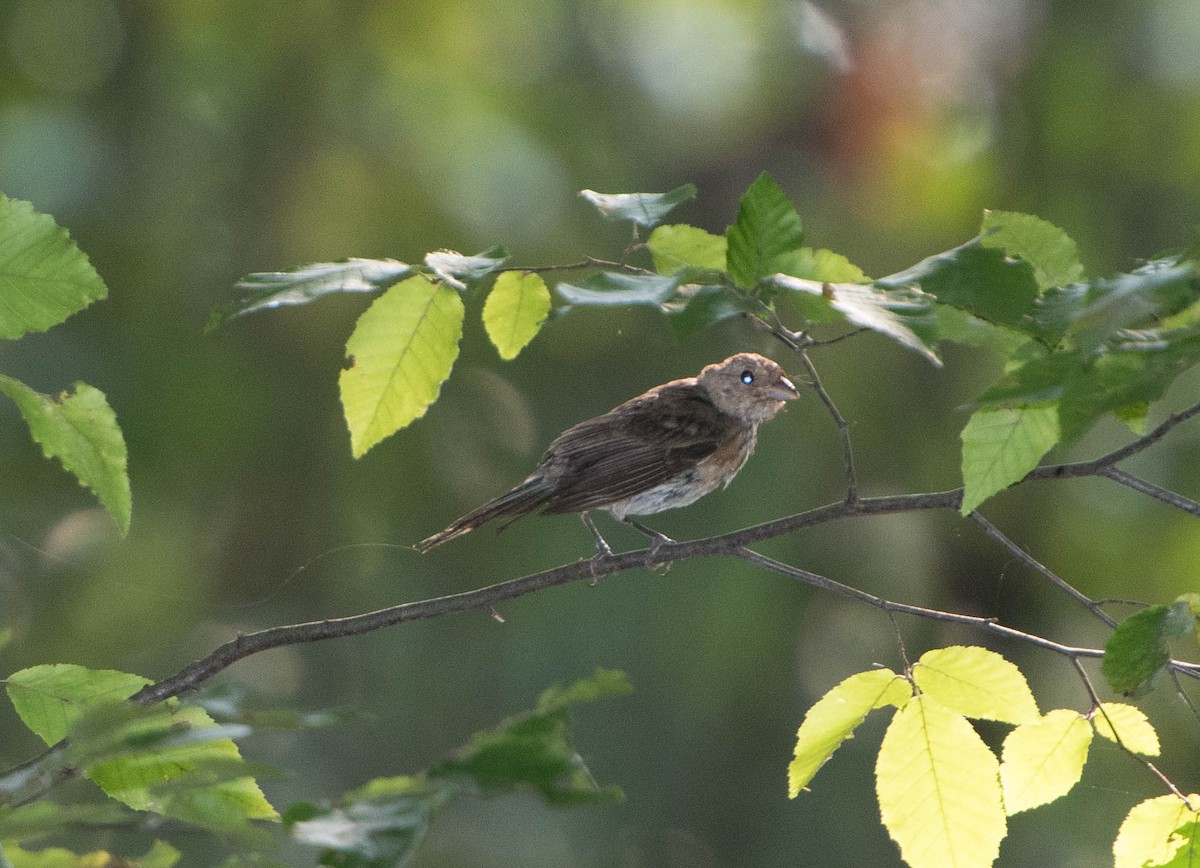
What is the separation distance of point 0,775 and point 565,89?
3.67m

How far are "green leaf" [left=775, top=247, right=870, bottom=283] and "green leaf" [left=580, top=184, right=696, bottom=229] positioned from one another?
0.44 ft

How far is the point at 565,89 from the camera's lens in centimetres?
435

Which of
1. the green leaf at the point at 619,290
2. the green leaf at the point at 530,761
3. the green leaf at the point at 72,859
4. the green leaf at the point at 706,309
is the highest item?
the green leaf at the point at 619,290

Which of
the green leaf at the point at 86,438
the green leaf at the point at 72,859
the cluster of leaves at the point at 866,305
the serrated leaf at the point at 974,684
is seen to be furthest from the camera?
the serrated leaf at the point at 974,684

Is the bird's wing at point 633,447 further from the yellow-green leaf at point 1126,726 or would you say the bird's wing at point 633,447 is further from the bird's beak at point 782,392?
the yellow-green leaf at point 1126,726

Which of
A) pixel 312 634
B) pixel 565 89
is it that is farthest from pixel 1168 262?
pixel 565 89

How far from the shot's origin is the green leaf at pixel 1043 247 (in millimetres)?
1245

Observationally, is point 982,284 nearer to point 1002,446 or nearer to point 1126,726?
point 1002,446

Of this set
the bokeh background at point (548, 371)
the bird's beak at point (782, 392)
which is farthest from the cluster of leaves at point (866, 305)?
the bokeh background at point (548, 371)

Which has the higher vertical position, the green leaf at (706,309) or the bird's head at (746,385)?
A: the green leaf at (706,309)

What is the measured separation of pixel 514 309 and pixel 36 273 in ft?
1.52

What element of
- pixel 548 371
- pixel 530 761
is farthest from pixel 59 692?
pixel 548 371

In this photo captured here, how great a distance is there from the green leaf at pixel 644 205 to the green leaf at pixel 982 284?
0.88 feet

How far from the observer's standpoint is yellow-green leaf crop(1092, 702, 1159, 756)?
4.02 ft
